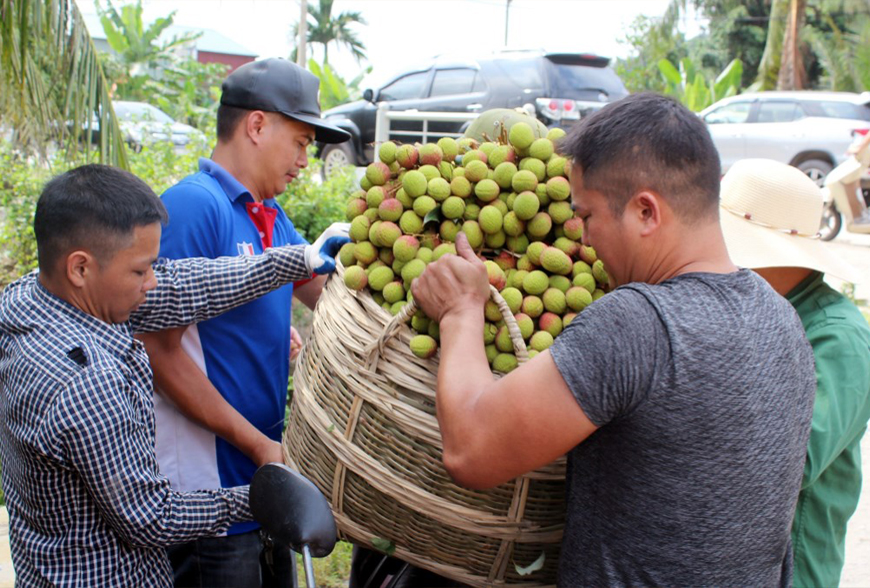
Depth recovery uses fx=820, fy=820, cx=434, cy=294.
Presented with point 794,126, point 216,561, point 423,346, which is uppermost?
point 423,346

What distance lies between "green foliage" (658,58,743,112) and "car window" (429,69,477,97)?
7963 millimetres

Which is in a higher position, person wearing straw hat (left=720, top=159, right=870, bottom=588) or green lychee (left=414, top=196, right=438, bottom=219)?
green lychee (left=414, top=196, right=438, bottom=219)

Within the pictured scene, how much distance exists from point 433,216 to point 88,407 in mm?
811

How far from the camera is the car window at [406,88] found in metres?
12.1

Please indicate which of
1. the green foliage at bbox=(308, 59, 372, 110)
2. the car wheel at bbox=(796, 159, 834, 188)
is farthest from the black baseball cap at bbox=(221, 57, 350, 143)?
the green foliage at bbox=(308, 59, 372, 110)

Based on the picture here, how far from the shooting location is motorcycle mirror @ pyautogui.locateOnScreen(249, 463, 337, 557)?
1.58 meters

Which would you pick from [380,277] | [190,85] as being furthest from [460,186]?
[190,85]

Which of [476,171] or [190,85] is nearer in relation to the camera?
[476,171]

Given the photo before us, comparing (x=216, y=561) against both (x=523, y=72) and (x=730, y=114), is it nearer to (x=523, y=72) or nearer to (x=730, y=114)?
(x=523, y=72)

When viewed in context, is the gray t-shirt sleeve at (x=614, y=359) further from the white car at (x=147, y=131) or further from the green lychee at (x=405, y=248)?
the white car at (x=147, y=131)

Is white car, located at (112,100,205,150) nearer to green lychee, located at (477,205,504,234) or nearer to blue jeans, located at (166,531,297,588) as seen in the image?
blue jeans, located at (166,531,297,588)

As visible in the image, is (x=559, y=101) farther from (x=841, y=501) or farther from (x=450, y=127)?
(x=841, y=501)

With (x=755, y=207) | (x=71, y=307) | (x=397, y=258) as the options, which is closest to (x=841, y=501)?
(x=755, y=207)

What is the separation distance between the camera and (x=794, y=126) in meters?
13.5
